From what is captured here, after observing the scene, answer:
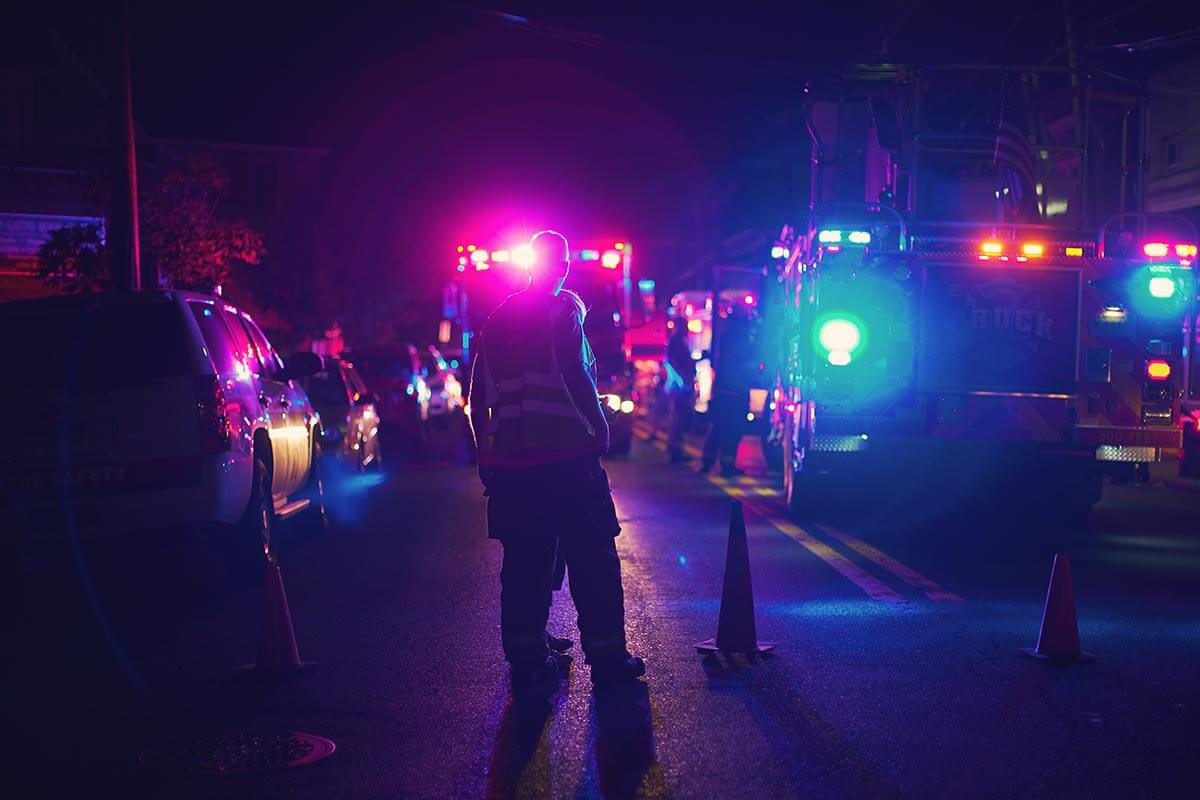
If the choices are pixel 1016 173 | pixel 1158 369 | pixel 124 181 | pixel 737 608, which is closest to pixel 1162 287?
pixel 1158 369

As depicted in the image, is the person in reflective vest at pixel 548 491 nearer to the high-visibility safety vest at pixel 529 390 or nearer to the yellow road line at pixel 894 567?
the high-visibility safety vest at pixel 529 390

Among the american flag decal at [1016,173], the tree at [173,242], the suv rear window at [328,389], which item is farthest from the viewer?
the tree at [173,242]

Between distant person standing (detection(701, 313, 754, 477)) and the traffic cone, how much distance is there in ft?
39.5

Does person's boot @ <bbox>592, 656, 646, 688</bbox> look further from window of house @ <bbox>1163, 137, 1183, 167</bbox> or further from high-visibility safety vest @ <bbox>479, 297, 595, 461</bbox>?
window of house @ <bbox>1163, 137, 1183, 167</bbox>

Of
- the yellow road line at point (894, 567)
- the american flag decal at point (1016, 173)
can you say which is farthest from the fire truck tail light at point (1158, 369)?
the yellow road line at point (894, 567)

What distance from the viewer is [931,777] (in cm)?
516

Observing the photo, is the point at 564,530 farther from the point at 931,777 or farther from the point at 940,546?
the point at 940,546

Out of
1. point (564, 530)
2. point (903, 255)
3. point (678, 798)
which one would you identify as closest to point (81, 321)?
point (564, 530)

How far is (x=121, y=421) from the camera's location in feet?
29.0

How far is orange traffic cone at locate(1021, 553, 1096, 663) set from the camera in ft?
23.1

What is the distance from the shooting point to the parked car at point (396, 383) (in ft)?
79.8

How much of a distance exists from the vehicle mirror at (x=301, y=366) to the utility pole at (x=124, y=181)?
4856mm

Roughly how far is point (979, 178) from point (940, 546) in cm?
381

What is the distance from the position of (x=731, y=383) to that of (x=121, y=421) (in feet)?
35.5
